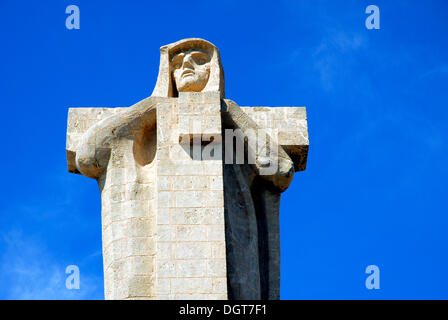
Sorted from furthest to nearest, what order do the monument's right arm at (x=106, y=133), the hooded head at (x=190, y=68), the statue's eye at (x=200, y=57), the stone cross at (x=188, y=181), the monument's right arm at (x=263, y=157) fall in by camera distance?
1. the statue's eye at (x=200, y=57)
2. the hooded head at (x=190, y=68)
3. the monument's right arm at (x=263, y=157)
4. the monument's right arm at (x=106, y=133)
5. the stone cross at (x=188, y=181)

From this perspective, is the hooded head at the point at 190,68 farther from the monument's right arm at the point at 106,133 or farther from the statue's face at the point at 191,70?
the monument's right arm at the point at 106,133

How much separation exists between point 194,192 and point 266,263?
1.81 meters

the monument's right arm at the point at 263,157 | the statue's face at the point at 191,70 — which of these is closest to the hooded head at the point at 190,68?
the statue's face at the point at 191,70

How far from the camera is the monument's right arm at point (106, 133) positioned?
20.9 meters

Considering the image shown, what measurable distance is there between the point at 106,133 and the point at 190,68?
194 centimetres

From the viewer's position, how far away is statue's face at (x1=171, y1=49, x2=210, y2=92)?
21.9 meters

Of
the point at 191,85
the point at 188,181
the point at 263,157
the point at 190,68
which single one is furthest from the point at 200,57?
the point at 188,181

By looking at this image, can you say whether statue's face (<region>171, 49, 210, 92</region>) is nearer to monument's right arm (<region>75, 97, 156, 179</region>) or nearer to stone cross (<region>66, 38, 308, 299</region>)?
stone cross (<region>66, 38, 308, 299</region>)

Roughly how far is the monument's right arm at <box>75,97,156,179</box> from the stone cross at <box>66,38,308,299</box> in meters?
0.01
